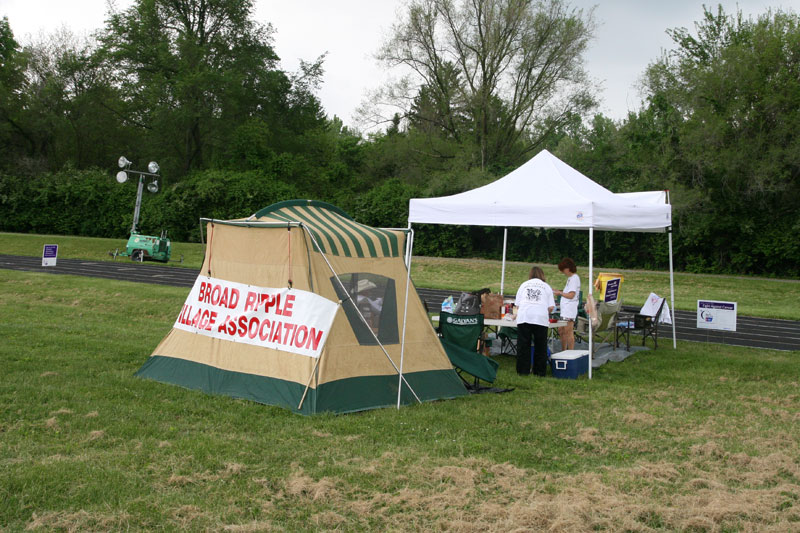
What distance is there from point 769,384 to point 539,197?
13.8ft

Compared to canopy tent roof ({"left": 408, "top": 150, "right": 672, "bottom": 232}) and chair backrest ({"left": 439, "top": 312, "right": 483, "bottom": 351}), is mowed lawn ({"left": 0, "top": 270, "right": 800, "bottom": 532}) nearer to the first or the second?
chair backrest ({"left": 439, "top": 312, "right": 483, "bottom": 351})

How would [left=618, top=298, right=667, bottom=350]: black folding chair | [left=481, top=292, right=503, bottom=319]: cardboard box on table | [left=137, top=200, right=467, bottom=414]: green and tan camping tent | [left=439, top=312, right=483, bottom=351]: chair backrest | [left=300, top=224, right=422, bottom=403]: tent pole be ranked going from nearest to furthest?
1. [left=137, top=200, right=467, bottom=414]: green and tan camping tent
2. [left=300, top=224, right=422, bottom=403]: tent pole
3. [left=439, top=312, right=483, bottom=351]: chair backrest
4. [left=481, top=292, right=503, bottom=319]: cardboard box on table
5. [left=618, top=298, right=667, bottom=350]: black folding chair

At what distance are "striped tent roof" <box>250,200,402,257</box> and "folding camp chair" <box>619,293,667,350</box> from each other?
225 inches

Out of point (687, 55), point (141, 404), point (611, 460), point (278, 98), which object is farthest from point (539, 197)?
point (278, 98)

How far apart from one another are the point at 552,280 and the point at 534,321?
16.7 m

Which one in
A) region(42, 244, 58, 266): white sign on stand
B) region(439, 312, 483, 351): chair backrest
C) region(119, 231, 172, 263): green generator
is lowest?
region(439, 312, 483, 351): chair backrest

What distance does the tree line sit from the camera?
1124 inches

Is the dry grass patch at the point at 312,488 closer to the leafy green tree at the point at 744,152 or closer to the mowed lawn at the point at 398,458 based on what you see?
the mowed lawn at the point at 398,458

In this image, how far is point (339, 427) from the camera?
6.35 meters

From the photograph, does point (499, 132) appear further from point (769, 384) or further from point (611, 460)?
point (611, 460)

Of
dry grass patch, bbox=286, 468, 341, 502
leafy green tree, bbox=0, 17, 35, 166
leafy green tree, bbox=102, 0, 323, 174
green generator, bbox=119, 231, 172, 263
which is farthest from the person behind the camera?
leafy green tree, bbox=0, 17, 35, 166

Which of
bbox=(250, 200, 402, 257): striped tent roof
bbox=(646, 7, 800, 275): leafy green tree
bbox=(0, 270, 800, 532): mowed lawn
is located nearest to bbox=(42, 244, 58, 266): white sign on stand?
bbox=(0, 270, 800, 532): mowed lawn

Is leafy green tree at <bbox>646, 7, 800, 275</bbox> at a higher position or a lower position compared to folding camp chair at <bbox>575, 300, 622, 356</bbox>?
higher

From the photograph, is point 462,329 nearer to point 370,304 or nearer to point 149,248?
point 370,304
